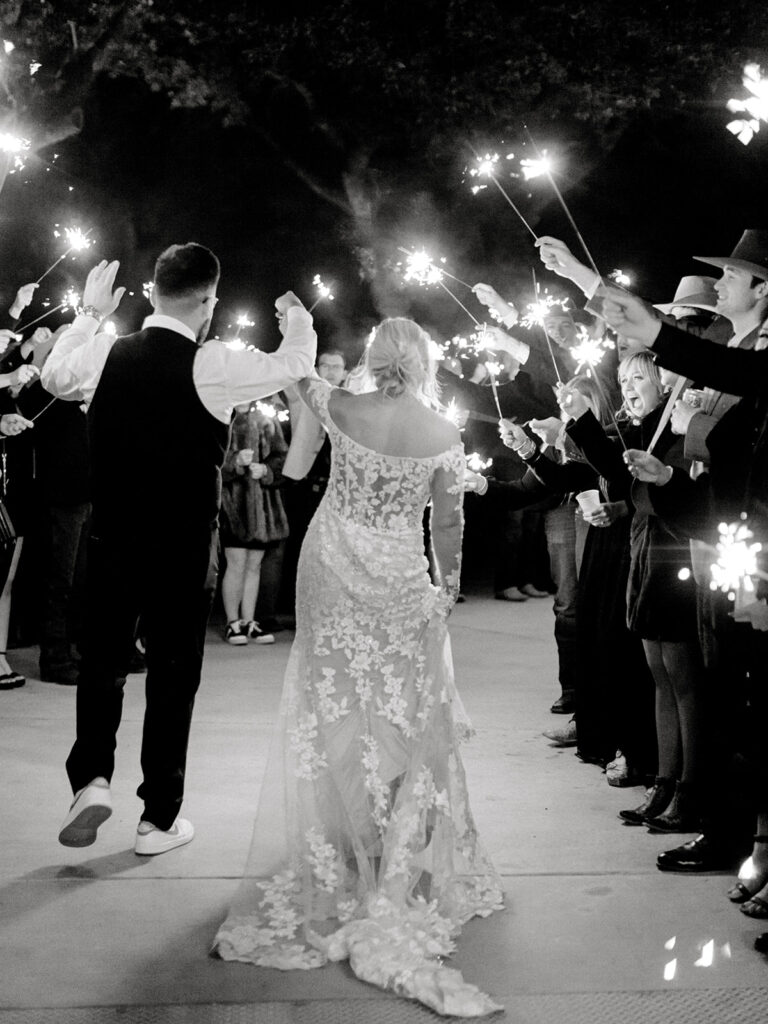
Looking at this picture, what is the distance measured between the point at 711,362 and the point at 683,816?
2.49 m

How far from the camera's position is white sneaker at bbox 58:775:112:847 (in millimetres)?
4281

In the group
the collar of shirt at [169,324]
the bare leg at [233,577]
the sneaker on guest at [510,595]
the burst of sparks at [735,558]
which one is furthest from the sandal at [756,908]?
the sneaker on guest at [510,595]

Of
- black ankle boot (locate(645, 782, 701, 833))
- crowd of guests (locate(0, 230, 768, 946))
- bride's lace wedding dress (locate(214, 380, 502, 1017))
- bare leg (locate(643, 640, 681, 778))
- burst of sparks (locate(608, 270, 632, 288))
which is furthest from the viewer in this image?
burst of sparks (locate(608, 270, 632, 288))

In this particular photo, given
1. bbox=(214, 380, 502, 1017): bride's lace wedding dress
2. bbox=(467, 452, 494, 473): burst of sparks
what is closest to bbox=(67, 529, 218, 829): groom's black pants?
bbox=(214, 380, 502, 1017): bride's lace wedding dress

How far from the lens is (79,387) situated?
15.9 feet

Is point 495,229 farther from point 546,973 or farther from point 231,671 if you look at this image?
point 546,973

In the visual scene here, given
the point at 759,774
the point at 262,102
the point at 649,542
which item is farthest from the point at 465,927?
the point at 262,102

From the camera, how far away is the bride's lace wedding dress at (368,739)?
386 cm

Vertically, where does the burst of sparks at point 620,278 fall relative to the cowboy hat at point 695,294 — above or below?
above

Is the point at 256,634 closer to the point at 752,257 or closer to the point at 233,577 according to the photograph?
the point at 233,577

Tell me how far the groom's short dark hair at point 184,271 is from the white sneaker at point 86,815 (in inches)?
77.9

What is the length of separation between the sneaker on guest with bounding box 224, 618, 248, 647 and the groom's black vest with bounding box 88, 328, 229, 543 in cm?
534

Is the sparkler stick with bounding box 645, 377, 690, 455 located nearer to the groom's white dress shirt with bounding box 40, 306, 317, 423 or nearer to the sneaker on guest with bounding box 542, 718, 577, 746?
the groom's white dress shirt with bounding box 40, 306, 317, 423

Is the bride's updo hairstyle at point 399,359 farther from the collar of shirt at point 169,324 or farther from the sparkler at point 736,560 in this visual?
the sparkler at point 736,560
